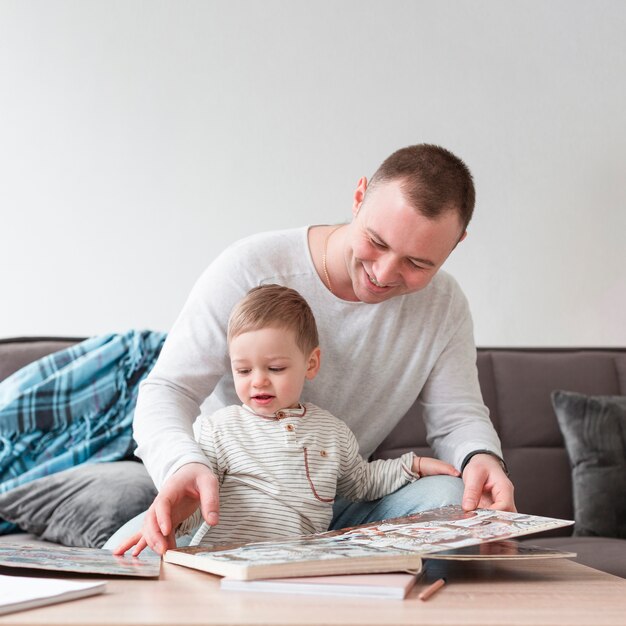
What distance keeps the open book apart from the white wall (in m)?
1.50

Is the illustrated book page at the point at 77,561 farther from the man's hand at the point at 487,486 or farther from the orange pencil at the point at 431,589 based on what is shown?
the man's hand at the point at 487,486

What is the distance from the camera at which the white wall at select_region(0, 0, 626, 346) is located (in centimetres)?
244

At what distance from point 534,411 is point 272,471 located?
1.10m

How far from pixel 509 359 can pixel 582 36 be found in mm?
1117

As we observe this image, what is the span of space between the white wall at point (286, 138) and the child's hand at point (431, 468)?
Result: 1.20 metres

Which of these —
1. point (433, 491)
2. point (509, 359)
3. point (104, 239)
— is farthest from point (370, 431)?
point (104, 239)

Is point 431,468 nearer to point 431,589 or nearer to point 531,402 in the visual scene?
point 431,589

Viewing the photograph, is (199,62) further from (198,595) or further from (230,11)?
(198,595)

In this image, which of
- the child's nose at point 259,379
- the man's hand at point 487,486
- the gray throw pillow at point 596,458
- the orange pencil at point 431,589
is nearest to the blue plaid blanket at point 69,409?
the child's nose at point 259,379

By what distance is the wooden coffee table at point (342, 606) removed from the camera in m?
0.71

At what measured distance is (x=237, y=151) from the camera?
250 cm

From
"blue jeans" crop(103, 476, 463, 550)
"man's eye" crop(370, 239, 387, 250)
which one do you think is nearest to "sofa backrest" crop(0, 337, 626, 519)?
"blue jeans" crop(103, 476, 463, 550)

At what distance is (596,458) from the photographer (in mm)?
2039

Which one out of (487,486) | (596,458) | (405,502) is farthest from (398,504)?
(596,458)
